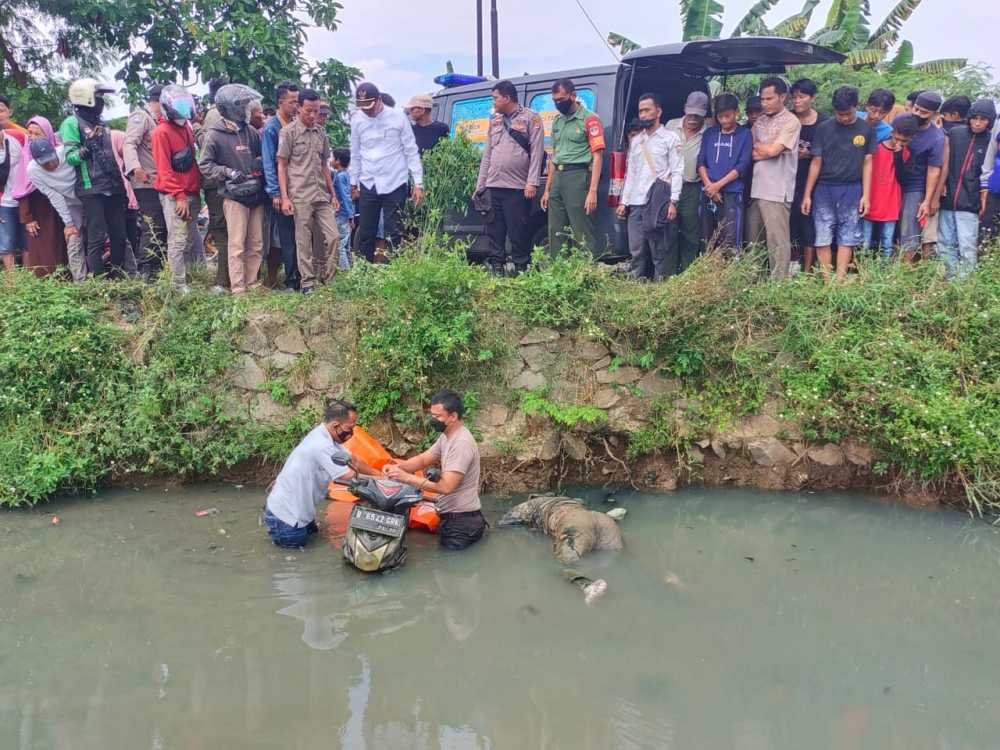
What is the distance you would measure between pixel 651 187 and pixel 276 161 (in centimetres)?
328

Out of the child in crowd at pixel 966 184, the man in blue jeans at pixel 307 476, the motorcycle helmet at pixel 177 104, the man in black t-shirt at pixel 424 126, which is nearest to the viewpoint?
the man in blue jeans at pixel 307 476

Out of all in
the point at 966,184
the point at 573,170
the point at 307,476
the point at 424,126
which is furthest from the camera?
the point at 424,126

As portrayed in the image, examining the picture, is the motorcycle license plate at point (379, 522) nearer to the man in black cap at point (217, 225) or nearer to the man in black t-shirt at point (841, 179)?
the man in black cap at point (217, 225)

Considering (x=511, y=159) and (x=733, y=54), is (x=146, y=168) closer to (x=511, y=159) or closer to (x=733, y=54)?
(x=511, y=159)

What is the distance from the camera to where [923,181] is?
7.23 metres

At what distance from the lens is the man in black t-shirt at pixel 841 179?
7109 mm

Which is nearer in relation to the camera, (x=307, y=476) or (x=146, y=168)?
(x=307, y=476)

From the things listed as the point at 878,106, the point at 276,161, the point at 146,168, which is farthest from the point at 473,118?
the point at 878,106

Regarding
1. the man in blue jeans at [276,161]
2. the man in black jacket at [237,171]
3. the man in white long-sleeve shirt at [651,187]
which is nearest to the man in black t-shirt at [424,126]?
the man in blue jeans at [276,161]

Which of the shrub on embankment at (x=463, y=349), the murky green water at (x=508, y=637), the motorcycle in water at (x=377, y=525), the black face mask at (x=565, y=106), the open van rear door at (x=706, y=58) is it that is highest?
the open van rear door at (x=706, y=58)

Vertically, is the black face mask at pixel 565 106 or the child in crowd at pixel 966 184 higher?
the black face mask at pixel 565 106

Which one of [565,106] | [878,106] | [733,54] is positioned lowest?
[878,106]

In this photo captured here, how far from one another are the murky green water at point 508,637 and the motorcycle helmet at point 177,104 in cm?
336

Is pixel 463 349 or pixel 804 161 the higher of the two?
pixel 804 161
